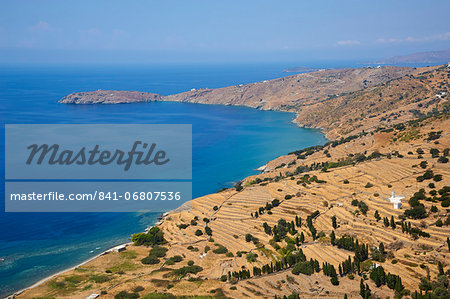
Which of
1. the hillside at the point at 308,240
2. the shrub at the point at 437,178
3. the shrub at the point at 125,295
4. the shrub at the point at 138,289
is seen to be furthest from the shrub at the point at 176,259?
the shrub at the point at 437,178

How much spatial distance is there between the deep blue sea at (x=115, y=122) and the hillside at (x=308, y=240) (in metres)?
4.86

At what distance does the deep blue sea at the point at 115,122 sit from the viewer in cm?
3835

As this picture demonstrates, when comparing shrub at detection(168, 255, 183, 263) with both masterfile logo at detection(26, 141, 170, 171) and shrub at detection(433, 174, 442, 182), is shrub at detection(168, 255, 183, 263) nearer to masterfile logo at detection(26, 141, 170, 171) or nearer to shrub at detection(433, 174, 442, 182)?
shrub at detection(433, 174, 442, 182)

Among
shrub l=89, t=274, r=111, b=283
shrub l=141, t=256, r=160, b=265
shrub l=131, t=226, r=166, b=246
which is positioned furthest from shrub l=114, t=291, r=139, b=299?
shrub l=131, t=226, r=166, b=246

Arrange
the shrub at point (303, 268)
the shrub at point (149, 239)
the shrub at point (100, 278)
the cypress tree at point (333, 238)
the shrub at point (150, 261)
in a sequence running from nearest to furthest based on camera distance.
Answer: the shrub at point (303, 268), the shrub at point (100, 278), the cypress tree at point (333, 238), the shrub at point (150, 261), the shrub at point (149, 239)

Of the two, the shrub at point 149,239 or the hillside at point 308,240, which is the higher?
the hillside at point 308,240

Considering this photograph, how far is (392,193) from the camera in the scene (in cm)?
3541

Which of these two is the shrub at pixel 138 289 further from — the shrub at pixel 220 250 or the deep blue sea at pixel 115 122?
the deep blue sea at pixel 115 122

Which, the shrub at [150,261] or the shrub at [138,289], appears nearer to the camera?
the shrub at [138,289]

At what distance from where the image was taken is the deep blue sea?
38.4 m

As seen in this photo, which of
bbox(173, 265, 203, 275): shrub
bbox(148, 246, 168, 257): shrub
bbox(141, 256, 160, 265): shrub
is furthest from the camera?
bbox(148, 246, 168, 257): shrub

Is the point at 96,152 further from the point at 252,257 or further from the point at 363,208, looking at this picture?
the point at 363,208

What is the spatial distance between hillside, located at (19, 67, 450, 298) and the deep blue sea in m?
4.86

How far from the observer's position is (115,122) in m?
114
